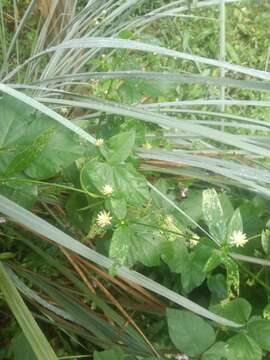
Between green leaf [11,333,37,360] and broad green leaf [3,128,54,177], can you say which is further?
green leaf [11,333,37,360]

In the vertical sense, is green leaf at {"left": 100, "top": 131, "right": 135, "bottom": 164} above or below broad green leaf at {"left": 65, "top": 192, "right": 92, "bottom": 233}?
above

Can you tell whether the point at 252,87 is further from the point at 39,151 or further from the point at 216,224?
the point at 39,151

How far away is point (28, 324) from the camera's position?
67 centimetres

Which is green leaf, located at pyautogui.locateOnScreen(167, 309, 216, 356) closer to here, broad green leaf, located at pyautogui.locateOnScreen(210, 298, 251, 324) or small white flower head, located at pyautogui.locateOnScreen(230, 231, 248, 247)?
broad green leaf, located at pyautogui.locateOnScreen(210, 298, 251, 324)

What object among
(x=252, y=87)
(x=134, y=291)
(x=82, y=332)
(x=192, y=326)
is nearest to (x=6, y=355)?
(x=82, y=332)

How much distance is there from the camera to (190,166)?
0.84 metres

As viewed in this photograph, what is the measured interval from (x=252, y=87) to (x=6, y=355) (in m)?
0.67

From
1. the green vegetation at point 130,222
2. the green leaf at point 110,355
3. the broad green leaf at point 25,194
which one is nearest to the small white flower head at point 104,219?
the green vegetation at point 130,222

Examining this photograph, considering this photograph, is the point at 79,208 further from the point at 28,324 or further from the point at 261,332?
the point at 261,332

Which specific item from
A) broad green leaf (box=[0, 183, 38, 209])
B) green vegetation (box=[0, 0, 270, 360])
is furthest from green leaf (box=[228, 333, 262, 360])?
broad green leaf (box=[0, 183, 38, 209])

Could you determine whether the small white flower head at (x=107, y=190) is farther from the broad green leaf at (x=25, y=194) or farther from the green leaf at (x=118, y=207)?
the broad green leaf at (x=25, y=194)

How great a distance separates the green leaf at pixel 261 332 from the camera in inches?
25.9

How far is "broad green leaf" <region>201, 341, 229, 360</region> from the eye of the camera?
0.66m

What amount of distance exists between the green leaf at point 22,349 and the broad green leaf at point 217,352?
29 cm
